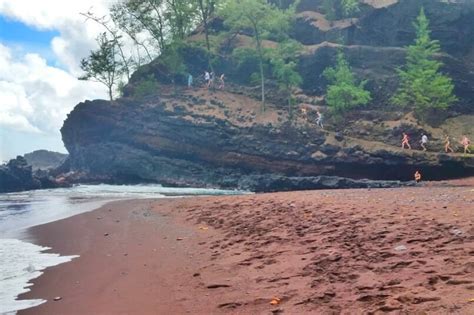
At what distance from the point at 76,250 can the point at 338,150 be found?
89.8 feet

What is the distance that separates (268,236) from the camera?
351 inches

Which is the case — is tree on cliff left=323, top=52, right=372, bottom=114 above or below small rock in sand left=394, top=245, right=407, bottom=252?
above

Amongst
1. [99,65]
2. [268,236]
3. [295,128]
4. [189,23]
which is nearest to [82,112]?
[99,65]

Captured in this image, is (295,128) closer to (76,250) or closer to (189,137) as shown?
(189,137)

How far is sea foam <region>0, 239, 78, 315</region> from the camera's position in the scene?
240 inches

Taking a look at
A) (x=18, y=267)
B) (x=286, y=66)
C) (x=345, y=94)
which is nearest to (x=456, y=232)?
(x=18, y=267)

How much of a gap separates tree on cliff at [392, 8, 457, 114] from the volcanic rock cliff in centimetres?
145

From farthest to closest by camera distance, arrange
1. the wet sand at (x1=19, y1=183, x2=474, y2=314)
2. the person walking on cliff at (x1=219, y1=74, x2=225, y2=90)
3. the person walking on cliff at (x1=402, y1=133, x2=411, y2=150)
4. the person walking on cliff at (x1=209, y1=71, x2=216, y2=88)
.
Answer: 1. the person walking on cliff at (x1=219, y1=74, x2=225, y2=90)
2. the person walking on cliff at (x1=209, y1=71, x2=216, y2=88)
3. the person walking on cliff at (x1=402, y1=133, x2=411, y2=150)
4. the wet sand at (x1=19, y1=183, x2=474, y2=314)

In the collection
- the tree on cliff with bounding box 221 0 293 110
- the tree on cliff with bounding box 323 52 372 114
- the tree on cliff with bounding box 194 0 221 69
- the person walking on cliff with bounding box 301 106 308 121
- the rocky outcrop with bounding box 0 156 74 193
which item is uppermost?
the tree on cliff with bounding box 194 0 221 69

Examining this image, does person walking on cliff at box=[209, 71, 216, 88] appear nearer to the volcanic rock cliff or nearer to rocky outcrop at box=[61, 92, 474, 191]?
the volcanic rock cliff

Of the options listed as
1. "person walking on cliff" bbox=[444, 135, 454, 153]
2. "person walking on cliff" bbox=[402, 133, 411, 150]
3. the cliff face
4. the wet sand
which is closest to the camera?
the wet sand

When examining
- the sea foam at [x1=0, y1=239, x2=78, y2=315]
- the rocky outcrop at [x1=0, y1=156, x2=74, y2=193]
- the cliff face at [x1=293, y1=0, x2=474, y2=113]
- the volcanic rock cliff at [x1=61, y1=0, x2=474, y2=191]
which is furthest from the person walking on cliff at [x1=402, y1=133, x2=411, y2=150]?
the rocky outcrop at [x1=0, y1=156, x2=74, y2=193]

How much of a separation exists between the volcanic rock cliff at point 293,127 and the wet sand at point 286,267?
22973mm

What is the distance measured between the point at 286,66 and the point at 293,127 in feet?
24.8
